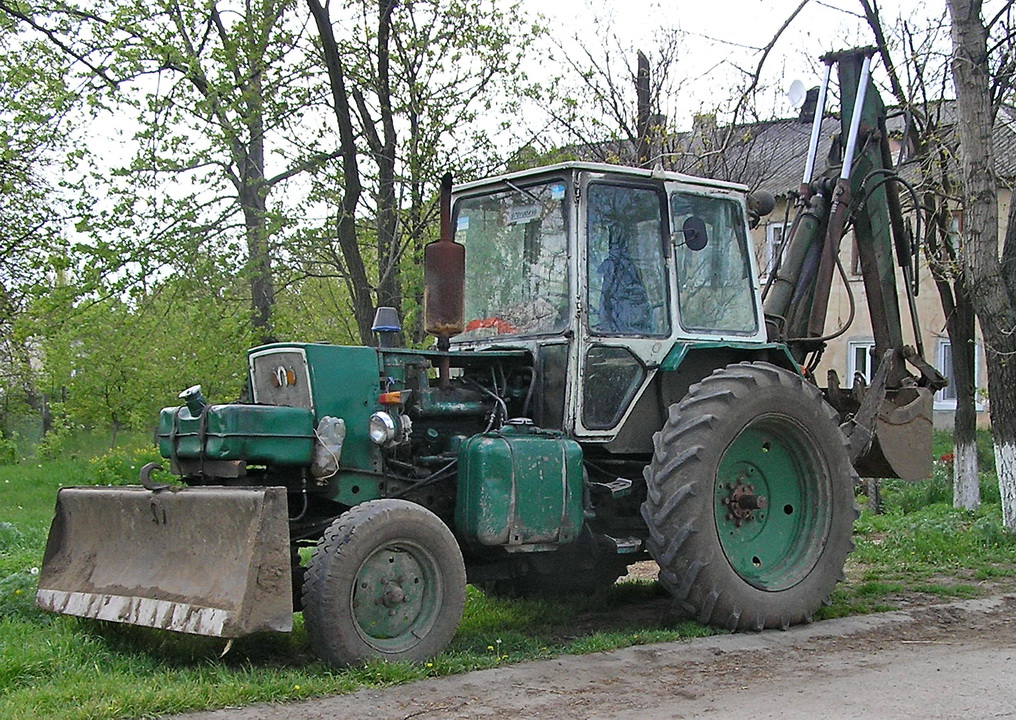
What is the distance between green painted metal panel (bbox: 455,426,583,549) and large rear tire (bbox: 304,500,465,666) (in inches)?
14.9

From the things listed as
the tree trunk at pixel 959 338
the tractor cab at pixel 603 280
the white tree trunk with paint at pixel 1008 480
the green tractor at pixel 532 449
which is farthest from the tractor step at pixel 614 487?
the tree trunk at pixel 959 338

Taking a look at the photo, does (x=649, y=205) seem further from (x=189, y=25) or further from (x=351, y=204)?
(x=189, y=25)

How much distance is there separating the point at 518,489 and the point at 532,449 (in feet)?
0.82

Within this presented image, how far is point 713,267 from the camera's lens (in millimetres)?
8039

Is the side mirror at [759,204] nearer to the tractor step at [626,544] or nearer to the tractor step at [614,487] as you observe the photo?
the tractor step at [614,487]

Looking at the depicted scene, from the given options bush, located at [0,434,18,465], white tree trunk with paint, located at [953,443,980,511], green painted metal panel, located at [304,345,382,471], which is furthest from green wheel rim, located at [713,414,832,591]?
bush, located at [0,434,18,465]

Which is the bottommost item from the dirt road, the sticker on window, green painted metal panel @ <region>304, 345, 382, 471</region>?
the dirt road

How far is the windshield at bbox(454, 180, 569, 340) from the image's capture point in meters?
7.52

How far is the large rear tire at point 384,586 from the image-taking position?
19.5 ft

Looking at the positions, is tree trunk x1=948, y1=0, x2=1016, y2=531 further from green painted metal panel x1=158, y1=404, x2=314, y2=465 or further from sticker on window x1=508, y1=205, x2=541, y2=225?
green painted metal panel x1=158, y1=404, x2=314, y2=465

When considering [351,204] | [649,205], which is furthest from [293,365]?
[351,204]

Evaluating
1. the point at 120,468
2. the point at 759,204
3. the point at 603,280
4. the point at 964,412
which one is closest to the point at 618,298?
the point at 603,280

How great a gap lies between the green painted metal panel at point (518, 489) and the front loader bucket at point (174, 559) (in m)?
1.23

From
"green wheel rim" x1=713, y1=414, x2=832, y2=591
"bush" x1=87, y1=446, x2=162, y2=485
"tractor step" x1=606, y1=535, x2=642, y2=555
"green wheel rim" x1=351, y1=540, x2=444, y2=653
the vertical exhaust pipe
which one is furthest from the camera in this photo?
"bush" x1=87, y1=446, x2=162, y2=485
